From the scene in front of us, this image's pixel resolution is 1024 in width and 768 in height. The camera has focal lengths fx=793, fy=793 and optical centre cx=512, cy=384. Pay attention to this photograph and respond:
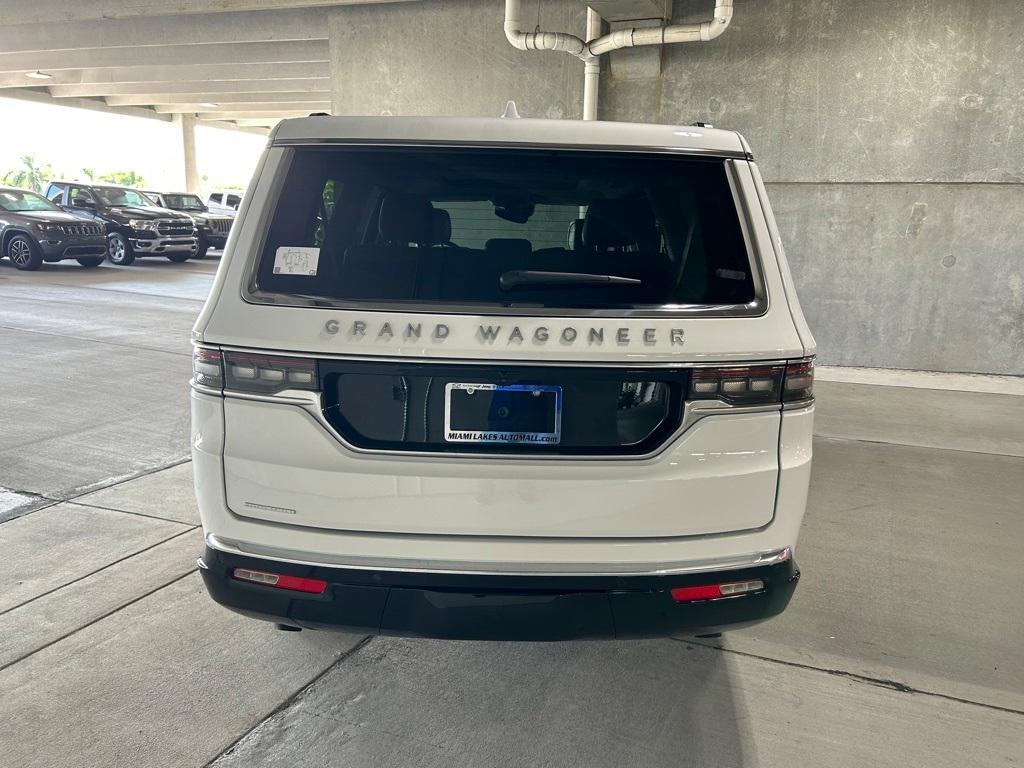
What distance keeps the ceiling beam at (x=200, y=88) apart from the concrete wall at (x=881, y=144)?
16216mm

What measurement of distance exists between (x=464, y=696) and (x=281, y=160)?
71.8 inches

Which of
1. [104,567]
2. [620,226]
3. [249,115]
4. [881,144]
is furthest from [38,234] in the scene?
[249,115]

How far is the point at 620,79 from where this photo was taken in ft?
30.0

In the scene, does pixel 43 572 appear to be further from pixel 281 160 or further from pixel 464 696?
pixel 281 160

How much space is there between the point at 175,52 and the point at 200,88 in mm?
7771

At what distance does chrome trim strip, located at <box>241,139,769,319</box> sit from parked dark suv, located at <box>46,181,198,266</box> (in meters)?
17.6

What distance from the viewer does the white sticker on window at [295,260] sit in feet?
7.20

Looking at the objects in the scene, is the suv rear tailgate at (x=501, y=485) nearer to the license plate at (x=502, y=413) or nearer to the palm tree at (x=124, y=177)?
the license plate at (x=502, y=413)

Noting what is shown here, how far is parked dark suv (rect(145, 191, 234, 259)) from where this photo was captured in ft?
68.7

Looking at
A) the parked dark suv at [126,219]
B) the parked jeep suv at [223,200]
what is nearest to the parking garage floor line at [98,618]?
the parked dark suv at [126,219]

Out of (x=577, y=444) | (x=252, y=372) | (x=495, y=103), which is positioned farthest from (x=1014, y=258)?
(x=252, y=372)

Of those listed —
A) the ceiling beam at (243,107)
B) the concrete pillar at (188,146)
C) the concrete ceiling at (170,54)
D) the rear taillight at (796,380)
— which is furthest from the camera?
the concrete pillar at (188,146)

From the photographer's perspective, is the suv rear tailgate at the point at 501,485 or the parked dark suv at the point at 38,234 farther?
the parked dark suv at the point at 38,234

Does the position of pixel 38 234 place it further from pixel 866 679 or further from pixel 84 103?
pixel 84 103
